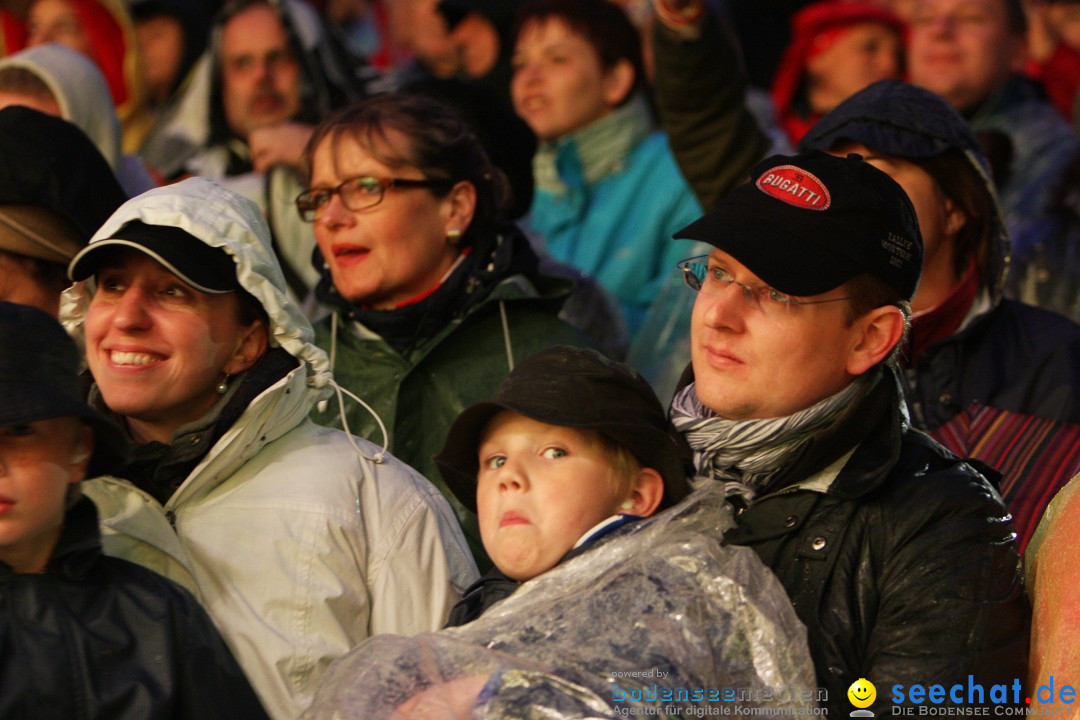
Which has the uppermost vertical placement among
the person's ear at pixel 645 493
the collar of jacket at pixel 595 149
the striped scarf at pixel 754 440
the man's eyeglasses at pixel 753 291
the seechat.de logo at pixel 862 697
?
the collar of jacket at pixel 595 149

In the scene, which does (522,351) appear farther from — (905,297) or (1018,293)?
(1018,293)

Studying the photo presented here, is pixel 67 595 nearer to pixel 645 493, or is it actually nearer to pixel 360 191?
pixel 645 493

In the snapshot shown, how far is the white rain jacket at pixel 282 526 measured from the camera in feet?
11.3

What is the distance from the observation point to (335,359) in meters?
4.67

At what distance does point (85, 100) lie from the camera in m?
5.28

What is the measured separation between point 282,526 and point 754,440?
1043mm

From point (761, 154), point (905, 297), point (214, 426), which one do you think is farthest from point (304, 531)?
point (761, 154)

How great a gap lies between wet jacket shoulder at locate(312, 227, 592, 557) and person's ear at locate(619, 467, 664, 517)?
43.8 inches

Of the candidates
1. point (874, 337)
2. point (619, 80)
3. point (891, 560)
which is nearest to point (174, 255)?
point (874, 337)

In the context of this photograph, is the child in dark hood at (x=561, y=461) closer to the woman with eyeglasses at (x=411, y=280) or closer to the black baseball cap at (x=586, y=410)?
the black baseball cap at (x=586, y=410)

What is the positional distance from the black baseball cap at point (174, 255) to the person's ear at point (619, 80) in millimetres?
2946

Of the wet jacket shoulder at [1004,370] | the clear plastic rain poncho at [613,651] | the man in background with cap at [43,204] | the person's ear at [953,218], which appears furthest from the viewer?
the person's ear at [953,218]

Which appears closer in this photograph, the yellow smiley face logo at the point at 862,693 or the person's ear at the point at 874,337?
the yellow smiley face logo at the point at 862,693

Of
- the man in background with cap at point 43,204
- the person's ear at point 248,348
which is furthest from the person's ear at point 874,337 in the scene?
the man in background with cap at point 43,204
